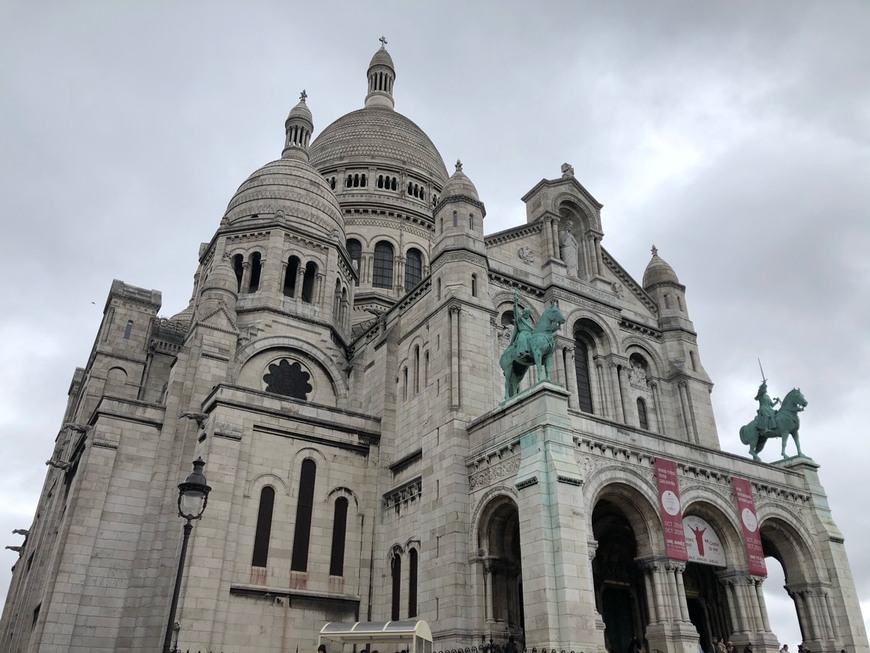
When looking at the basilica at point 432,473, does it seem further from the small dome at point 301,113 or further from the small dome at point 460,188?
the small dome at point 301,113

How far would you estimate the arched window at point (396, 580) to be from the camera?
1017 inches

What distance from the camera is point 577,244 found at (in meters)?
34.5

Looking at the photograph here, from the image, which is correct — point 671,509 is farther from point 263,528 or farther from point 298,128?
point 298,128

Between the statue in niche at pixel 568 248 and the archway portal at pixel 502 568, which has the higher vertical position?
the statue in niche at pixel 568 248

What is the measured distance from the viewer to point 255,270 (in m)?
36.2

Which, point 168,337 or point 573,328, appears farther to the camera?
point 168,337

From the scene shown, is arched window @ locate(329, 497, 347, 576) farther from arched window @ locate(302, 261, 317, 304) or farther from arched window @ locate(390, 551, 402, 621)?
arched window @ locate(302, 261, 317, 304)

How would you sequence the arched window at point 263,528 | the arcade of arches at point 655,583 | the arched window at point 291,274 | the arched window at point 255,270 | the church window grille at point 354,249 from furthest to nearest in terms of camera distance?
the church window grille at point 354,249 → the arched window at point 291,274 → the arched window at point 255,270 → the arched window at point 263,528 → the arcade of arches at point 655,583

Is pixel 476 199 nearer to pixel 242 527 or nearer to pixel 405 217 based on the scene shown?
pixel 242 527

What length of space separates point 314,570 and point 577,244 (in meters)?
19.1

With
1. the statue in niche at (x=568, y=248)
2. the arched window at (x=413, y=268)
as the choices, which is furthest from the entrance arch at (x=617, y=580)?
the arched window at (x=413, y=268)

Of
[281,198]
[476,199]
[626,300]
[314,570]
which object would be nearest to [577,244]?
[626,300]

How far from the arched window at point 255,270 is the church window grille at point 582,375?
16.0m

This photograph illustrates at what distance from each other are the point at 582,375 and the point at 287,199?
18473 millimetres
